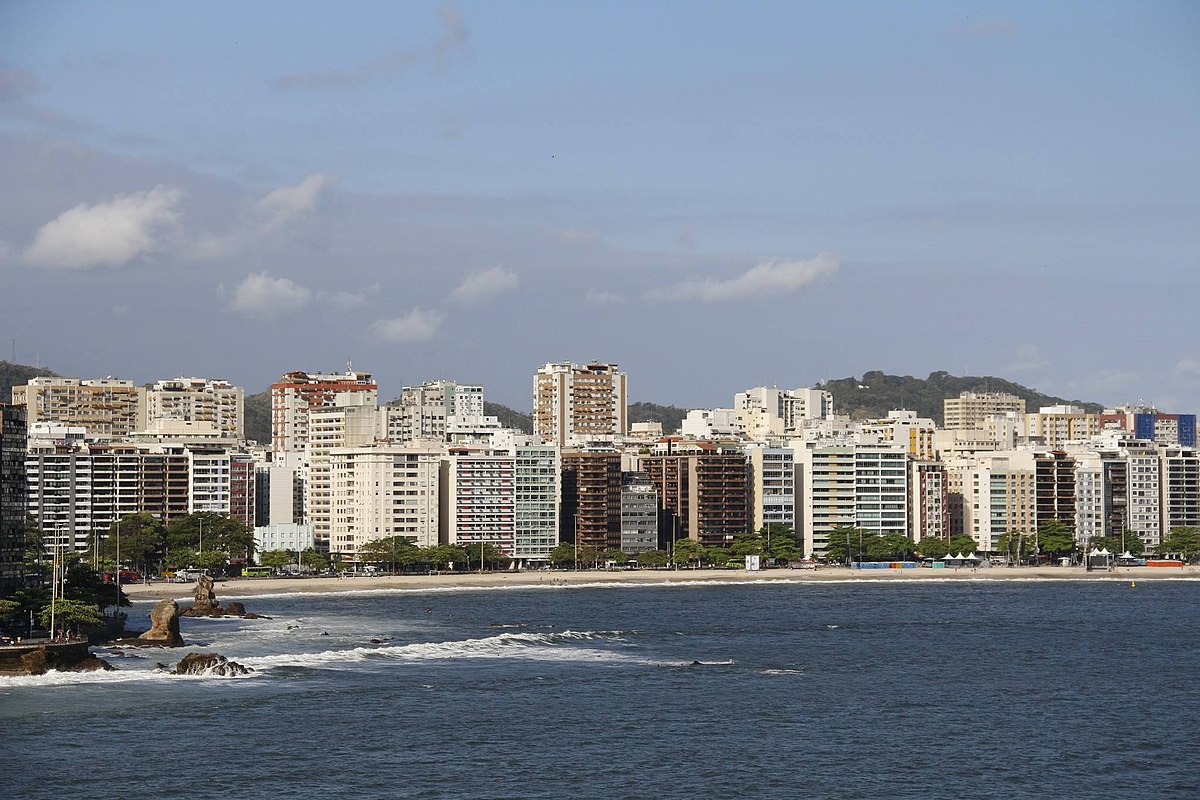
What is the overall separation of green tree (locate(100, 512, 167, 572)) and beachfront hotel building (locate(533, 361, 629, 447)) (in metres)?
64.4

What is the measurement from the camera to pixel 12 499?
255ft

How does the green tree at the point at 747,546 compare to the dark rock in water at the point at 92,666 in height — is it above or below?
above

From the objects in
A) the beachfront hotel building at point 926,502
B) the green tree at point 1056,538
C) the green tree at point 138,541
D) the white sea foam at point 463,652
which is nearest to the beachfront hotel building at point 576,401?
the beachfront hotel building at point 926,502

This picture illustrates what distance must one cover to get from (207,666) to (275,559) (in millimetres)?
66002

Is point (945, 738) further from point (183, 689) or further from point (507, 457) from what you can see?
point (507, 457)

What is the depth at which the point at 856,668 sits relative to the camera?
7006 centimetres

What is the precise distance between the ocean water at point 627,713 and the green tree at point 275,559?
127ft

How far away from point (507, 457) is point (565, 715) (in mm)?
87207

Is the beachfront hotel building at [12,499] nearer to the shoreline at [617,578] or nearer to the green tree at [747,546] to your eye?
the shoreline at [617,578]

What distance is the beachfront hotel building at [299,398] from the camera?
189m

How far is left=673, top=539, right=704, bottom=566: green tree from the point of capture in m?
140

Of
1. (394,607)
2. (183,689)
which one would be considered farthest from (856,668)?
(394,607)

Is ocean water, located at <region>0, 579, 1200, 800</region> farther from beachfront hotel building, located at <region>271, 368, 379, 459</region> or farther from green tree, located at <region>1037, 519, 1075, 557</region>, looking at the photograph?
beachfront hotel building, located at <region>271, 368, 379, 459</region>

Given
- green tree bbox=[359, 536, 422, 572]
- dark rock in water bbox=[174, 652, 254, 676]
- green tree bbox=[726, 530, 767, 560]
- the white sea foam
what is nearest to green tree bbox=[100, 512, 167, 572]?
green tree bbox=[359, 536, 422, 572]
